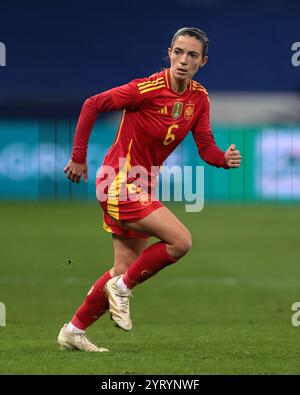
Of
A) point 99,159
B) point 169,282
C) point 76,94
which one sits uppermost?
point 76,94

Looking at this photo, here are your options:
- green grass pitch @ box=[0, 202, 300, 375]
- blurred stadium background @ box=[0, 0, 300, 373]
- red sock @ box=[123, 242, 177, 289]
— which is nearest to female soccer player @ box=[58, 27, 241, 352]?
red sock @ box=[123, 242, 177, 289]

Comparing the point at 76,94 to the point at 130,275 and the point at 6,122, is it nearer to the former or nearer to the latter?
the point at 6,122

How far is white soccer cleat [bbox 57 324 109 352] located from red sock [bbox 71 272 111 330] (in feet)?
0.24

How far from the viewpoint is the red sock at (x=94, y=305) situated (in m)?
7.48

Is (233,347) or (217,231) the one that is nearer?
(233,347)

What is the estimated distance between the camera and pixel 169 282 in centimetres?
1377

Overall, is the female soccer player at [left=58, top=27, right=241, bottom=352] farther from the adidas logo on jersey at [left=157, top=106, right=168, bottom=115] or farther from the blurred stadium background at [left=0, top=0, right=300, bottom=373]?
the blurred stadium background at [left=0, top=0, right=300, bottom=373]

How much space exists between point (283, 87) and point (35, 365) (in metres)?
23.1

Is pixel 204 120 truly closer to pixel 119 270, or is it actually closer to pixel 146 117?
pixel 146 117

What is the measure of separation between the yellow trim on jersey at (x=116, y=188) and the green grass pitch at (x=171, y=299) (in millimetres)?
1014

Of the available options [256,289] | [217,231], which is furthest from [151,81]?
[217,231]

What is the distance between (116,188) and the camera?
24.0ft

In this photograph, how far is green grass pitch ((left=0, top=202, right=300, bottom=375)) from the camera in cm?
707

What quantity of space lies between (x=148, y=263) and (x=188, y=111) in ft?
3.62
